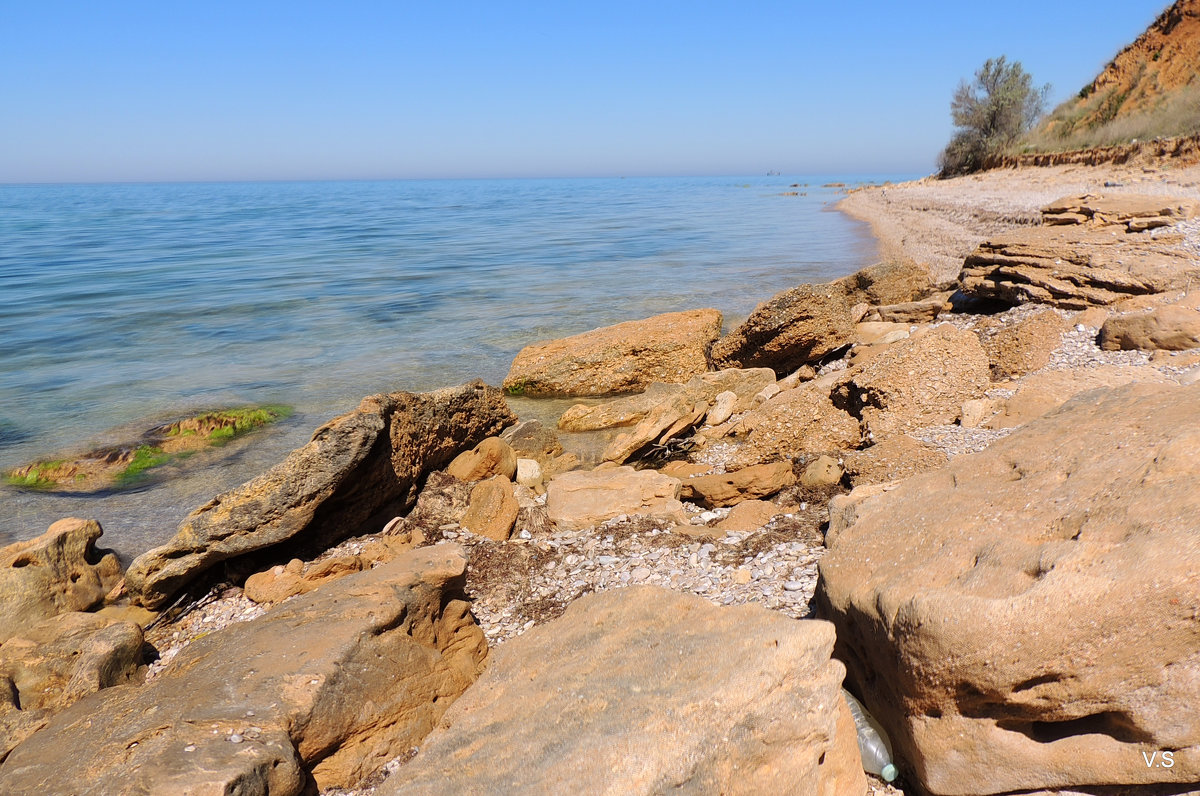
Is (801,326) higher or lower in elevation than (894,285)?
lower

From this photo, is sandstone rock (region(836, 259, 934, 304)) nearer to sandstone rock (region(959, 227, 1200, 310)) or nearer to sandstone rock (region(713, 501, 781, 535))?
sandstone rock (region(959, 227, 1200, 310))

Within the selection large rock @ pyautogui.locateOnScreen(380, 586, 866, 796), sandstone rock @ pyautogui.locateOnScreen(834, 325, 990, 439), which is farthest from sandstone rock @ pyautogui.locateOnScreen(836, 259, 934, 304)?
large rock @ pyautogui.locateOnScreen(380, 586, 866, 796)

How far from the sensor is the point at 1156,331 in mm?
6109

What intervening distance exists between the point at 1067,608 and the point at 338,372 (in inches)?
412

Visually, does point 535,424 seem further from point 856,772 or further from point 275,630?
point 856,772

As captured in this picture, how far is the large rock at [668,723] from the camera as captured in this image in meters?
2.14

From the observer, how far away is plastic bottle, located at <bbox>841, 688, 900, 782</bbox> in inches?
105

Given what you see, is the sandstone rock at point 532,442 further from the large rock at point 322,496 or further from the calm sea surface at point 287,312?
the calm sea surface at point 287,312

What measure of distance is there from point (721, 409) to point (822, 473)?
2451mm

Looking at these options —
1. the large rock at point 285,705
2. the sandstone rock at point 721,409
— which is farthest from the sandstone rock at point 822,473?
the large rock at point 285,705

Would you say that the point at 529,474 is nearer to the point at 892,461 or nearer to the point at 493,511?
the point at 493,511

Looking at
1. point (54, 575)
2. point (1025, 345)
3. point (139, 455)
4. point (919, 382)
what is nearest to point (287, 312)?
point (139, 455)

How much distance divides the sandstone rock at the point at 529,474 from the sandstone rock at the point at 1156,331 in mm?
5115

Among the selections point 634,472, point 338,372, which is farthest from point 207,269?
point 634,472
